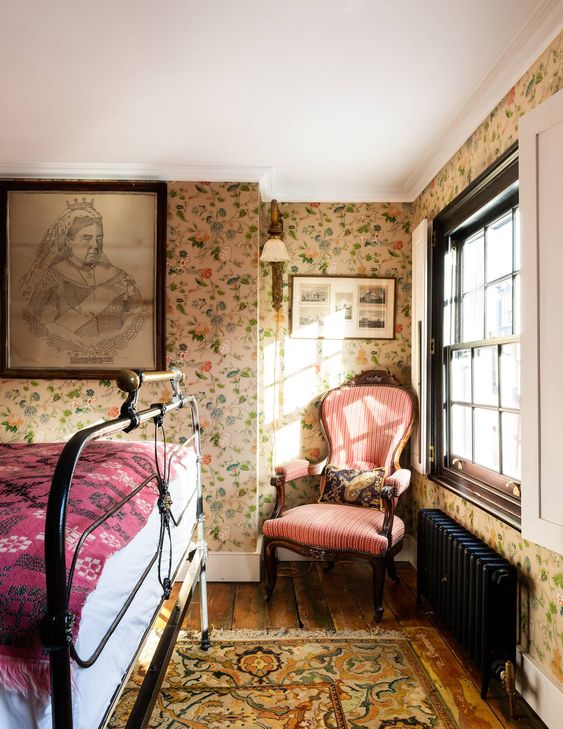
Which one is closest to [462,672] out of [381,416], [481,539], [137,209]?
[481,539]

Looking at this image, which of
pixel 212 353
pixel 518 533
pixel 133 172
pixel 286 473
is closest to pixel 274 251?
pixel 212 353

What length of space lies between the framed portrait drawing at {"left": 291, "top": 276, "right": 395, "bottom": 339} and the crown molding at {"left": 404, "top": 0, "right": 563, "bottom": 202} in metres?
0.83

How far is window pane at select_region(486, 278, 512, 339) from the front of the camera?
2.59m

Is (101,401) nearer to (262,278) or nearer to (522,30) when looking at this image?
(262,278)

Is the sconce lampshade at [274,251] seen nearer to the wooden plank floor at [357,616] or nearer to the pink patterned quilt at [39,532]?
the pink patterned quilt at [39,532]

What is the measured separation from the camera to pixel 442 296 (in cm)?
336

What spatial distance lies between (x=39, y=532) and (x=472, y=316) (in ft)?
8.27

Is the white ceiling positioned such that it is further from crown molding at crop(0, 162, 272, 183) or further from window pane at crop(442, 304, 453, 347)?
window pane at crop(442, 304, 453, 347)

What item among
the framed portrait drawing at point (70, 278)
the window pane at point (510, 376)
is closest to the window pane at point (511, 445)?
the window pane at point (510, 376)

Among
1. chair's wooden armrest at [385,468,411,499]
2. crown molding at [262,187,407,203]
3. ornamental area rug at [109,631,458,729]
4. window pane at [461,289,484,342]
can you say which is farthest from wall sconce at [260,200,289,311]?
ornamental area rug at [109,631,458,729]

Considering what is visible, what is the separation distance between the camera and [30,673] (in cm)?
91

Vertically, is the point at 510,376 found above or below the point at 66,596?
above

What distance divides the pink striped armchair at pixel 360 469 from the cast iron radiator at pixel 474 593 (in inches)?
11.3

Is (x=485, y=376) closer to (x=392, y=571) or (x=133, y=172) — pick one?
(x=392, y=571)
